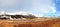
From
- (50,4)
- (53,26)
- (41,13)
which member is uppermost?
(50,4)

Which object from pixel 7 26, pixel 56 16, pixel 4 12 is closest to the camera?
pixel 7 26

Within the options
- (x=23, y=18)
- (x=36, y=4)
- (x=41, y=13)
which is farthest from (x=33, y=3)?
(x=23, y=18)

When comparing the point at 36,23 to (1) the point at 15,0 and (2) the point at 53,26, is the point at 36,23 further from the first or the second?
(1) the point at 15,0

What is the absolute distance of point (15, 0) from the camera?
159 cm

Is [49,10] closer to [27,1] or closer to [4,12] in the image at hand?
[27,1]

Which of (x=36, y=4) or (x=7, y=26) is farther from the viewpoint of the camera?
(x=36, y=4)

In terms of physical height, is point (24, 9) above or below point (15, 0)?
below

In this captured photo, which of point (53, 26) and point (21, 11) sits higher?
point (21, 11)

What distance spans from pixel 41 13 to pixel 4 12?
1.45 ft

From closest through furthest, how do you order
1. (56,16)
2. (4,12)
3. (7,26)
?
(7,26) → (56,16) → (4,12)

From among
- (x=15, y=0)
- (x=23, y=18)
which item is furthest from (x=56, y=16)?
(x=15, y=0)

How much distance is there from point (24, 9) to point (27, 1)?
0.34 feet

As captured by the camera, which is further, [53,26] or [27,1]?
[27,1]

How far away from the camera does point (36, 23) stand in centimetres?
132
